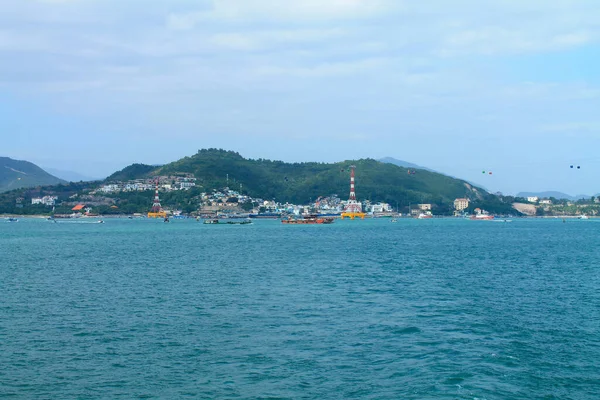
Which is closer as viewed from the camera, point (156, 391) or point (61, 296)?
point (156, 391)

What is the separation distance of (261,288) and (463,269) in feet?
50.2

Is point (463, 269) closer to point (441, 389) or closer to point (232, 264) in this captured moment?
point (232, 264)

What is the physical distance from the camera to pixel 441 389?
14.4 metres

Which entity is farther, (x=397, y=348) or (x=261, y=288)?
(x=261, y=288)

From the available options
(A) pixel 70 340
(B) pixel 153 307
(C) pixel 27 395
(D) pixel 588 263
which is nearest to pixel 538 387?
(C) pixel 27 395

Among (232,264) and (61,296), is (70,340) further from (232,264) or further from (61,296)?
(232,264)

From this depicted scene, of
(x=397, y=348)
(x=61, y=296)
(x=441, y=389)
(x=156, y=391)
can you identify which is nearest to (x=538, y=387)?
(x=441, y=389)

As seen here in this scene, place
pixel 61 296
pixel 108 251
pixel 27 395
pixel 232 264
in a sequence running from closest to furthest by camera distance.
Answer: pixel 27 395
pixel 61 296
pixel 232 264
pixel 108 251

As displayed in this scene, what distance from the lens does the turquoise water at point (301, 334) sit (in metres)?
14.7

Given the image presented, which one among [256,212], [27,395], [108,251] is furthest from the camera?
[256,212]

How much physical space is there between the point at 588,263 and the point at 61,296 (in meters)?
35.5

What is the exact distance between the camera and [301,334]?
19531mm

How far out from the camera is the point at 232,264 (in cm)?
4216

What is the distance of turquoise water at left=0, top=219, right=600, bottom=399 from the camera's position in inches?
577
